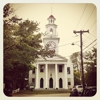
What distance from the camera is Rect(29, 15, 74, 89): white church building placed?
384 centimetres

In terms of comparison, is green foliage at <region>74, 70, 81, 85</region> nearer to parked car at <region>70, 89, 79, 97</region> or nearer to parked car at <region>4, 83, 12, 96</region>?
parked car at <region>70, 89, 79, 97</region>

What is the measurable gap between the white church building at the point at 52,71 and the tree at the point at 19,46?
0.10 metres

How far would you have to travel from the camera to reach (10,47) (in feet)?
12.6

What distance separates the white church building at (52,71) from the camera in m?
3.84

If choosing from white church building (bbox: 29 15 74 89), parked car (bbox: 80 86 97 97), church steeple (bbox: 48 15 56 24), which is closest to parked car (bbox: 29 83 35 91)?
white church building (bbox: 29 15 74 89)

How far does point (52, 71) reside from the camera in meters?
3.85

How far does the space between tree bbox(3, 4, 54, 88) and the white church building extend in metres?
0.10

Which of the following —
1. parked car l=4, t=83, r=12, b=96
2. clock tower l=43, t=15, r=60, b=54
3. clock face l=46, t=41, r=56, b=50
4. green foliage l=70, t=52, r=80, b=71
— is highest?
clock tower l=43, t=15, r=60, b=54

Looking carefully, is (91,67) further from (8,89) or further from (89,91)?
(8,89)

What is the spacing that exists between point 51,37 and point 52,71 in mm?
445

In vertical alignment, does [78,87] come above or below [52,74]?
below

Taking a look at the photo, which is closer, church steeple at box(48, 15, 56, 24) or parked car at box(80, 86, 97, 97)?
parked car at box(80, 86, 97, 97)

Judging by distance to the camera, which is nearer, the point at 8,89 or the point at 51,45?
the point at 8,89

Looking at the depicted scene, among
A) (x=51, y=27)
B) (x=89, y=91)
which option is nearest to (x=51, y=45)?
(x=51, y=27)
